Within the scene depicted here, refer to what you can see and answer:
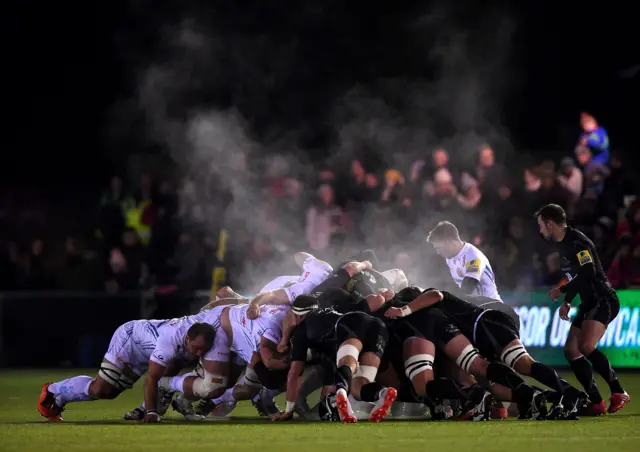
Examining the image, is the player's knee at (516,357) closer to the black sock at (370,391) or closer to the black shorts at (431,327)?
the black shorts at (431,327)

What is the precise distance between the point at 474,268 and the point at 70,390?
3762 mm

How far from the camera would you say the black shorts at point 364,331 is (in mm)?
10125

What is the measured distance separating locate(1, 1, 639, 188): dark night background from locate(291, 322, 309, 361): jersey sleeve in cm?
1059

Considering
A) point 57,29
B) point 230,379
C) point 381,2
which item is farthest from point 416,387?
point 57,29

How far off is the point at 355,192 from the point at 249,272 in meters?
1.81

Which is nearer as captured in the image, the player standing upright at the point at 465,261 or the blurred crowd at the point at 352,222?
the player standing upright at the point at 465,261

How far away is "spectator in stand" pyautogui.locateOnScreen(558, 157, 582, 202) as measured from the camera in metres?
17.1

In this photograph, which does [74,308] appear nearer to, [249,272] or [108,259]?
[108,259]

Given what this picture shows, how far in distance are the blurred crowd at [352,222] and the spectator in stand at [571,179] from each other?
0.01m

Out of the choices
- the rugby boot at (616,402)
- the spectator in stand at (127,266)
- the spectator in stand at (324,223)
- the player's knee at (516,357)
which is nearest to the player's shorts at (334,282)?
the player's knee at (516,357)

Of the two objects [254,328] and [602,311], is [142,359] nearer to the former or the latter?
[254,328]

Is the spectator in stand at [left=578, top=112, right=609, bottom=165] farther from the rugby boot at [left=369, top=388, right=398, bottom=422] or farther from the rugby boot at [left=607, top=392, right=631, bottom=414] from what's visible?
the rugby boot at [left=369, top=388, right=398, bottom=422]

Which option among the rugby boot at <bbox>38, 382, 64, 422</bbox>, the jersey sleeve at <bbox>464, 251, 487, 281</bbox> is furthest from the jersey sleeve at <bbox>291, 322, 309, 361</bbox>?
the jersey sleeve at <bbox>464, 251, 487, 281</bbox>

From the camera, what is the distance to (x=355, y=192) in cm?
1764
